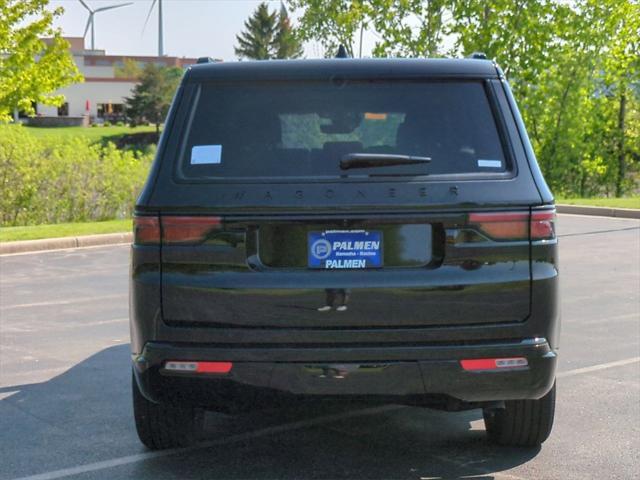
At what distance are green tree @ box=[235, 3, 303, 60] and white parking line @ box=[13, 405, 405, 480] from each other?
123743 millimetres

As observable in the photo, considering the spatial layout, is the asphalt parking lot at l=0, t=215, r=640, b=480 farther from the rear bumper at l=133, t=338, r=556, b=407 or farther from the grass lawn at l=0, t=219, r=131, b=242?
the grass lawn at l=0, t=219, r=131, b=242

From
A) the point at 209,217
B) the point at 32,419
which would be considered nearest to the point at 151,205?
the point at 209,217

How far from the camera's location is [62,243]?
53.9 feet

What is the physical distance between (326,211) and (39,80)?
21.9m

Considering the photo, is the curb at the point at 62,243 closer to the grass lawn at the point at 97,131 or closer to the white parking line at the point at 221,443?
the white parking line at the point at 221,443

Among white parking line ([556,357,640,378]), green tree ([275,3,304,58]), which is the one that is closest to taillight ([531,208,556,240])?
white parking line ([556,357,640,378])

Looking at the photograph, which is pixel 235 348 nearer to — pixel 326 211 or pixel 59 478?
pixel 326 211

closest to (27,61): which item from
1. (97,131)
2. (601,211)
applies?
(601,211)

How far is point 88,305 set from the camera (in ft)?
34.4

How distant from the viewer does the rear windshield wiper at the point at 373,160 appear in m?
4.50

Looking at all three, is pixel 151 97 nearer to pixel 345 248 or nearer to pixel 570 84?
pixel 570 84

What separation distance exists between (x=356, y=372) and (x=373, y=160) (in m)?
0.89

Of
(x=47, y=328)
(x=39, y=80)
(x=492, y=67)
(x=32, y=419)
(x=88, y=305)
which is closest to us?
(x=492, y=67)

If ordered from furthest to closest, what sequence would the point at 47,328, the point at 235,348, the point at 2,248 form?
1. the point at 2,248
2. the point at 47,328
3. the point at 235,348
